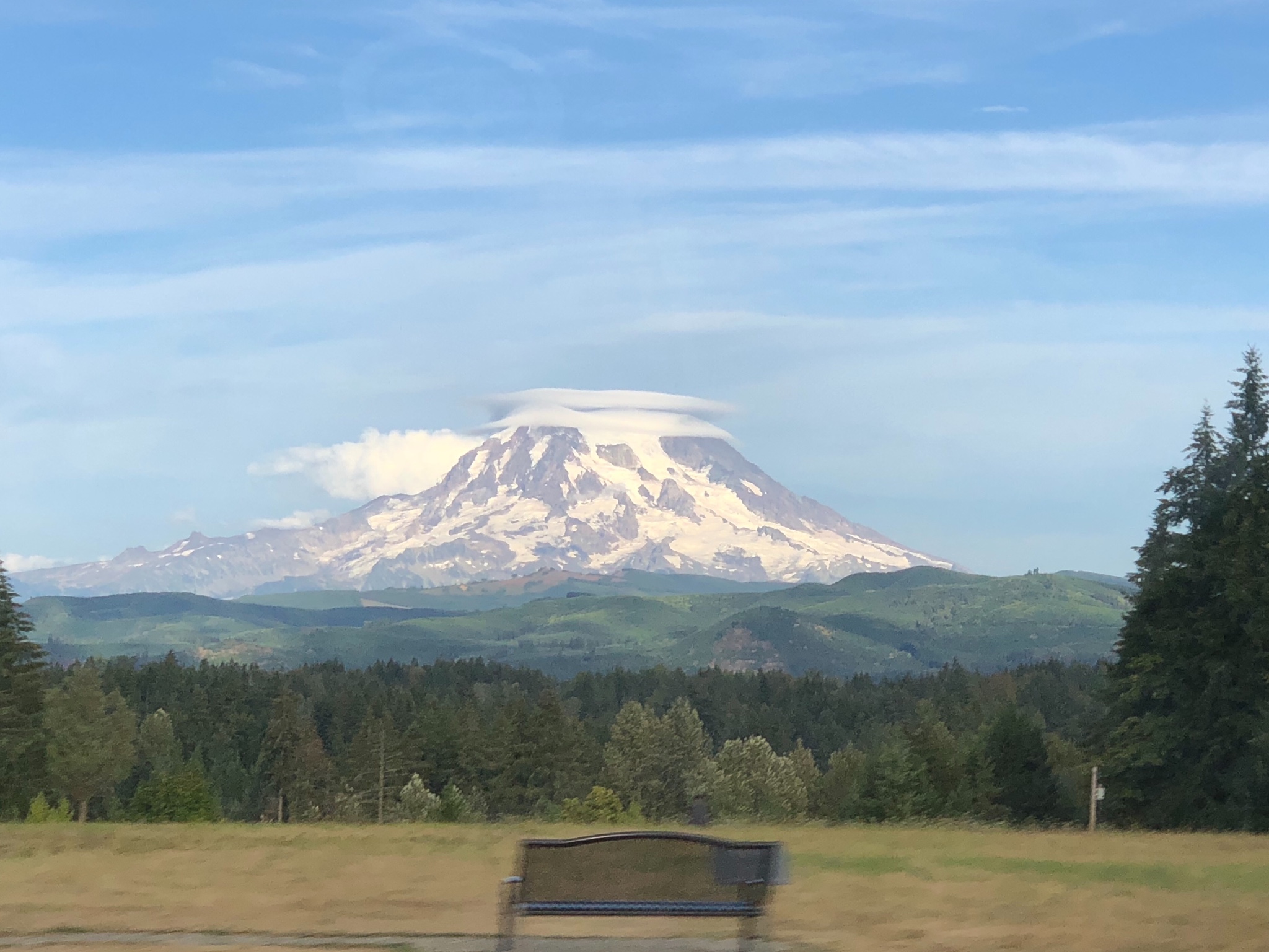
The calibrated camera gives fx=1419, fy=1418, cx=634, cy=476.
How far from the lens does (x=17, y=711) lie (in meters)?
66.2

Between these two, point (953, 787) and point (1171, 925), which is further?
point (953, 787)

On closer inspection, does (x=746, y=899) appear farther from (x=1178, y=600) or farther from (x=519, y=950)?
(x=1178, y=600)

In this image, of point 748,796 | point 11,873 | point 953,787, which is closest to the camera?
point 11,873

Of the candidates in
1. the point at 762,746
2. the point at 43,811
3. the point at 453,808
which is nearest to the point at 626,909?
the point at 43,811

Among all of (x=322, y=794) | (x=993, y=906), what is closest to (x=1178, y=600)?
(x=993, y=906)

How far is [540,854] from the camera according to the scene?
11.4m

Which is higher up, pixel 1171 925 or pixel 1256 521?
pixel 1256 521

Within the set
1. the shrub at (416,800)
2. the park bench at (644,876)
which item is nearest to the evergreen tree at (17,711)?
the shrub at (416,800)

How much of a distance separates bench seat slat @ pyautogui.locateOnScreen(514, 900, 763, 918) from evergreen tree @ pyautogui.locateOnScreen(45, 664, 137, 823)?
7675 centimetres

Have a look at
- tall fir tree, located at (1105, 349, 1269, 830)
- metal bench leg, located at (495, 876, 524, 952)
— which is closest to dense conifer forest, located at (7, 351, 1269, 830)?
tall fir tree, located at (1105, 349, 1269, 830)

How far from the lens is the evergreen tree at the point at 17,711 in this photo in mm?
65000

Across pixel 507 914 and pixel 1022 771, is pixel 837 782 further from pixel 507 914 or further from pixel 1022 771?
pixel 507 914

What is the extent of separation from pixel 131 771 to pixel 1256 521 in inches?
5425

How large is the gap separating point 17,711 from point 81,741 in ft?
147
